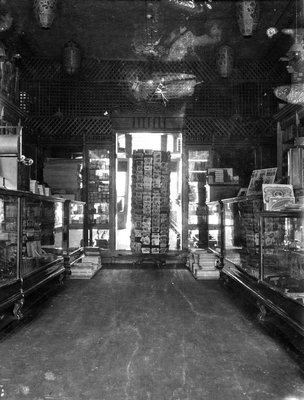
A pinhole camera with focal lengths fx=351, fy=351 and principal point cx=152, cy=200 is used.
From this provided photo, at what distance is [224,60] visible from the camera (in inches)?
268

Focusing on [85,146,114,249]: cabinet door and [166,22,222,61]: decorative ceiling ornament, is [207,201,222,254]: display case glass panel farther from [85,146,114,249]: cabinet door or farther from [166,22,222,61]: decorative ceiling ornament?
[166,22,222,61]: decorative ceiling ornament

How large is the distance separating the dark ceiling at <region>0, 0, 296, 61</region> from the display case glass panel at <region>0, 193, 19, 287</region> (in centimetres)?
382

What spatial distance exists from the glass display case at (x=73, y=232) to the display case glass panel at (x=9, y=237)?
197 cm

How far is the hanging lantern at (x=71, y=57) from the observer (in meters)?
6.86

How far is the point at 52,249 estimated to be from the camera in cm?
477

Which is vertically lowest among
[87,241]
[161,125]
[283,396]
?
[283,396]

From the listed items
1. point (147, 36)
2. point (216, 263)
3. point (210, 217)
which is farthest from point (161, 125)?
point (216, 263)

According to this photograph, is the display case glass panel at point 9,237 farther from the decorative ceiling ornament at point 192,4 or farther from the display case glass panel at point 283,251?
the decorative ceiling ornament at point 192,4

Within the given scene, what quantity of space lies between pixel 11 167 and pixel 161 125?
3525mm

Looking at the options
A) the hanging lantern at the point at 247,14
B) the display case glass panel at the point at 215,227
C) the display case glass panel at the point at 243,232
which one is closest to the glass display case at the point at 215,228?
the display case glass panel at the point at 215,227

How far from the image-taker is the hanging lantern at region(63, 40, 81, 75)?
22.5 ft

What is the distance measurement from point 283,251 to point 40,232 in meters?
2.85

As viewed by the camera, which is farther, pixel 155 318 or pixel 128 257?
pixel 128 257

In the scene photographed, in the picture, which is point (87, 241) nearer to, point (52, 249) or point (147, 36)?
point (52, 249)
